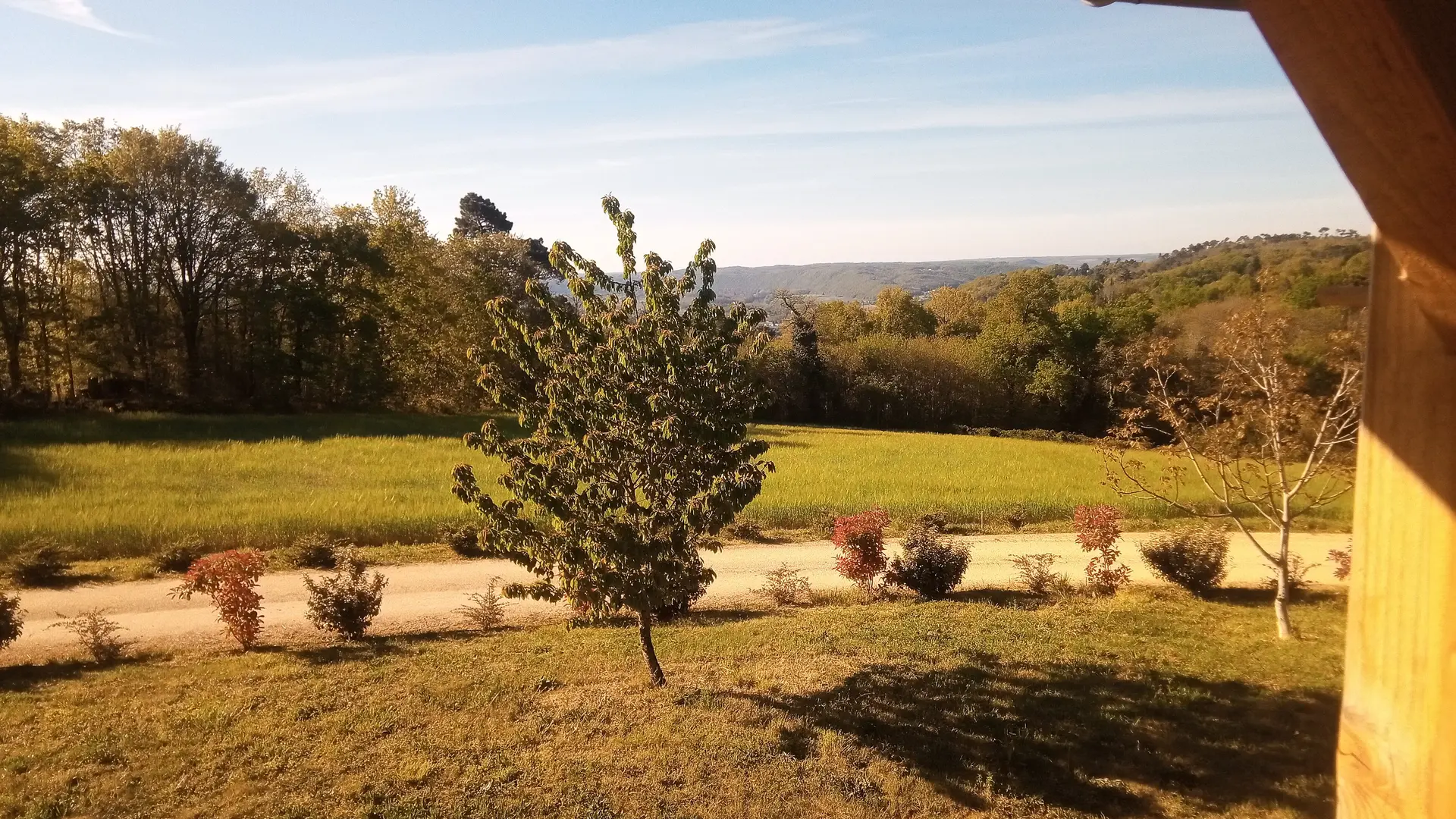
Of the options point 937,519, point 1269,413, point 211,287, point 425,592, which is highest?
point 211,287

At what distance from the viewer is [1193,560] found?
11.2 meters

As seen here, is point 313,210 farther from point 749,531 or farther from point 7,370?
point 749,531

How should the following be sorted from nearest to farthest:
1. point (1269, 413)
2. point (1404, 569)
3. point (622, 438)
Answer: point (1404, 569)
point (622, 438)
point (1269, 413)

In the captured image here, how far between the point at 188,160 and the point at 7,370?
34.2 feet

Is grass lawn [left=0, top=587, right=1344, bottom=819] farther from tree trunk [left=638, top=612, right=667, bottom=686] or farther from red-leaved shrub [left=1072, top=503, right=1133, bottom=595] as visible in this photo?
red-leaved shrub [left=1072, top=503, right=1133, bottom=595]

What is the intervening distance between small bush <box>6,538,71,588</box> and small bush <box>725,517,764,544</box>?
1099cm

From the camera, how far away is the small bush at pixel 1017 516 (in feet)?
55.3

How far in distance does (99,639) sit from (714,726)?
735cm

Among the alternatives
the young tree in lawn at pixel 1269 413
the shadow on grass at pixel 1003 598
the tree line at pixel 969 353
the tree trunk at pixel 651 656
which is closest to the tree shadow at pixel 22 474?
the tree trunk at pixel 651 656

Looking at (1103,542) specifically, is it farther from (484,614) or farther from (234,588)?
(234,588)

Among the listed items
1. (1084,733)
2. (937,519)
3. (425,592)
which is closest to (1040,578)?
(937,519)

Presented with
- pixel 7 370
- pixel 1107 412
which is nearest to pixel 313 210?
pixel 7 370

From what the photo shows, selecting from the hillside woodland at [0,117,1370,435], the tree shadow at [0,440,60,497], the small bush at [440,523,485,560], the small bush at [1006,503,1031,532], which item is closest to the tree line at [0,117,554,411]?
the hillside woodland at [0,117,1370,435]

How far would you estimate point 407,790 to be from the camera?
5715 mm
